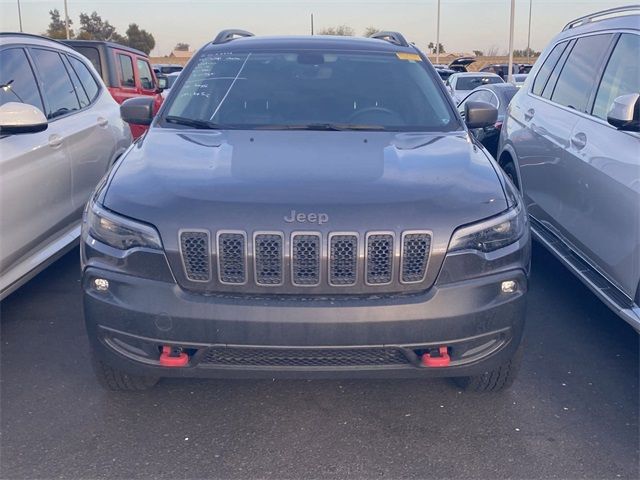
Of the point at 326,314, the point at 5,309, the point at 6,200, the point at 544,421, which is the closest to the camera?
the point at 326,314

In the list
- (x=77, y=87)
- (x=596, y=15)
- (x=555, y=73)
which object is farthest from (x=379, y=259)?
(x=77, y=87)

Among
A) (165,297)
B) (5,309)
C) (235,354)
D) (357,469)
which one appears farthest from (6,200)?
(357,469)

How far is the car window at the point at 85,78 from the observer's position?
5811mm

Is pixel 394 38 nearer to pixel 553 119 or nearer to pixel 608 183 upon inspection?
pixel 553 119

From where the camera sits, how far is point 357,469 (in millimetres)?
2873

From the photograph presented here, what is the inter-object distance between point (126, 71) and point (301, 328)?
361 inches

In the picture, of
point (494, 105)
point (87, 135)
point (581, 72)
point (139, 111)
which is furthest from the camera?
point (494, 105)

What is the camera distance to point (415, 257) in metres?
2.83

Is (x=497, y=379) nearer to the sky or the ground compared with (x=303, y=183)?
nearer to the ground

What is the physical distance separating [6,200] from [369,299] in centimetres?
226

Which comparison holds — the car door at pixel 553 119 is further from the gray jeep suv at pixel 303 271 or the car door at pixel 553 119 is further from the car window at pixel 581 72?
the gray jeep suv at pixel 303 271

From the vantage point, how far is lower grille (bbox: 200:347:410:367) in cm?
283

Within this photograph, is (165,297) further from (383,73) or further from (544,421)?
(383,73)

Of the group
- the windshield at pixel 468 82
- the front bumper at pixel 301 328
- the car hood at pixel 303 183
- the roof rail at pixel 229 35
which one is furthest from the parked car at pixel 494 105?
the windshield at pixel 468 82
